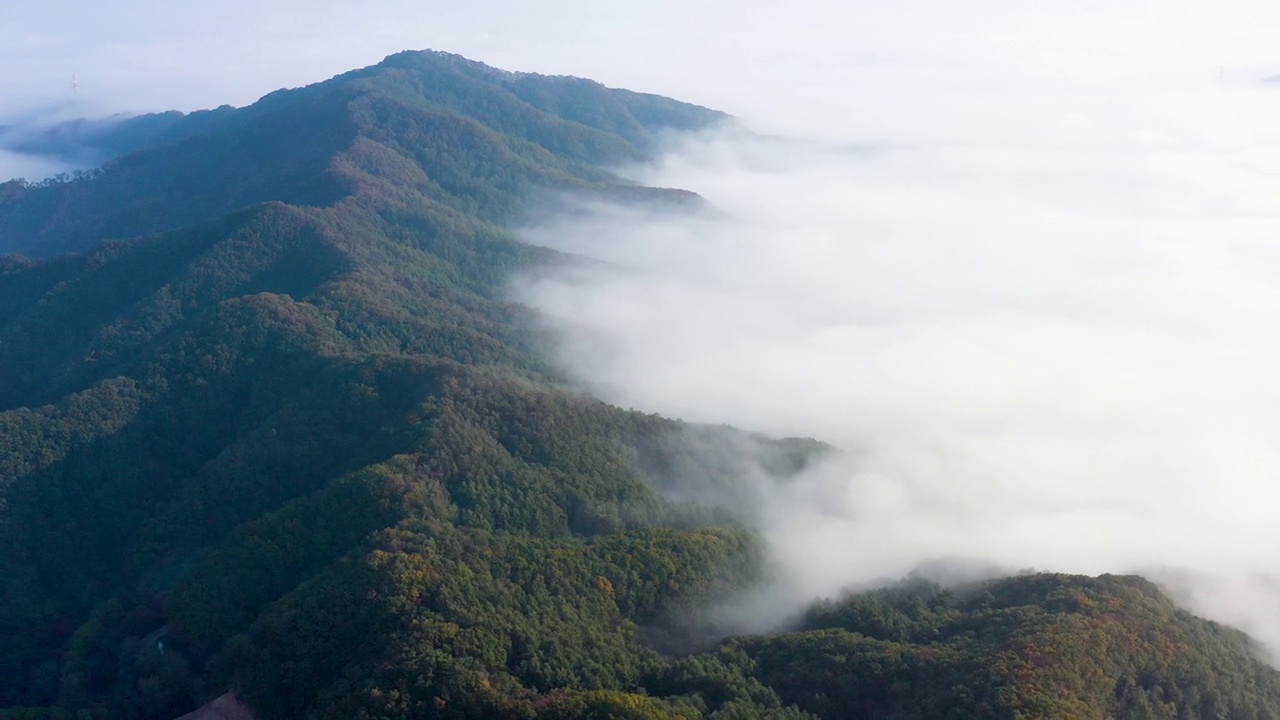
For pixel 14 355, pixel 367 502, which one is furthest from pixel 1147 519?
pixel 14 355

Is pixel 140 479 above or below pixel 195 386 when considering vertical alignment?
below

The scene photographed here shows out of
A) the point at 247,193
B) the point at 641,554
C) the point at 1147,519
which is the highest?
the point at 247,193

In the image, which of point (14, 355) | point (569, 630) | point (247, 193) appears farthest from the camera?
point (247, 193)

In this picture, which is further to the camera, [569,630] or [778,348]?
[778,348]

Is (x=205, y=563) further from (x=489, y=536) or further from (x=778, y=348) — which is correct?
(x=778, y=348)

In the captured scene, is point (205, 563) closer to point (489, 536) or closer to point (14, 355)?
point (489, 536)

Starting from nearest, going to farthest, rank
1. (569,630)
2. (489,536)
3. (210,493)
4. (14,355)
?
(569,630), (489,536), (210,493), (14,355)
